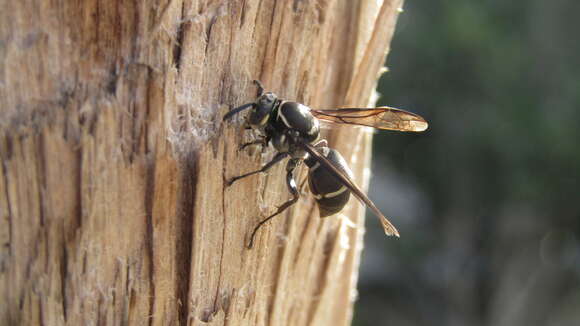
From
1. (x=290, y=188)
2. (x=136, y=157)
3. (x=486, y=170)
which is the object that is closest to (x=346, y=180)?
(x=290, y=188)

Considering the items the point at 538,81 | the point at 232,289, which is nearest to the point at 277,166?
the point at 232,289

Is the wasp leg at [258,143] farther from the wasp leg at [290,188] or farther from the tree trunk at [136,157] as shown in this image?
the wasp leg at [290,188]

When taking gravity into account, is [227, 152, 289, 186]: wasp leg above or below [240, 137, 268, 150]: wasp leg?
below

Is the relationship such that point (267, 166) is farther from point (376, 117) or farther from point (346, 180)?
point (376, 117)

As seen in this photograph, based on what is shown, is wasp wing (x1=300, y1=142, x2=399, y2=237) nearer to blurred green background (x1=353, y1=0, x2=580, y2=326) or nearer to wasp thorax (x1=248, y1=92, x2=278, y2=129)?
wasp thorax (x1=248, y1=92, x2=278, y2=129)

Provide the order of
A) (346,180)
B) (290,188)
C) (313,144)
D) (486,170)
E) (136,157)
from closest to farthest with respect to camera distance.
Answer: (136,157), (290,188), (346,180), (313,144), (486,170)

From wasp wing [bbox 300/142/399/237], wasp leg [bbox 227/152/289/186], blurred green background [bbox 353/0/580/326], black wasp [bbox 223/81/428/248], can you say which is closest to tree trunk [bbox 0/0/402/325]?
wasp leg [bbox 227/152/289/186]

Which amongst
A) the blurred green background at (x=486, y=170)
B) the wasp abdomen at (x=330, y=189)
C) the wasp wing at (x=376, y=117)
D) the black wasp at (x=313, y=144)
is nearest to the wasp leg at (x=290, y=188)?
the black wasp at (x=313, y=144)

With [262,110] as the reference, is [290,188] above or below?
below
